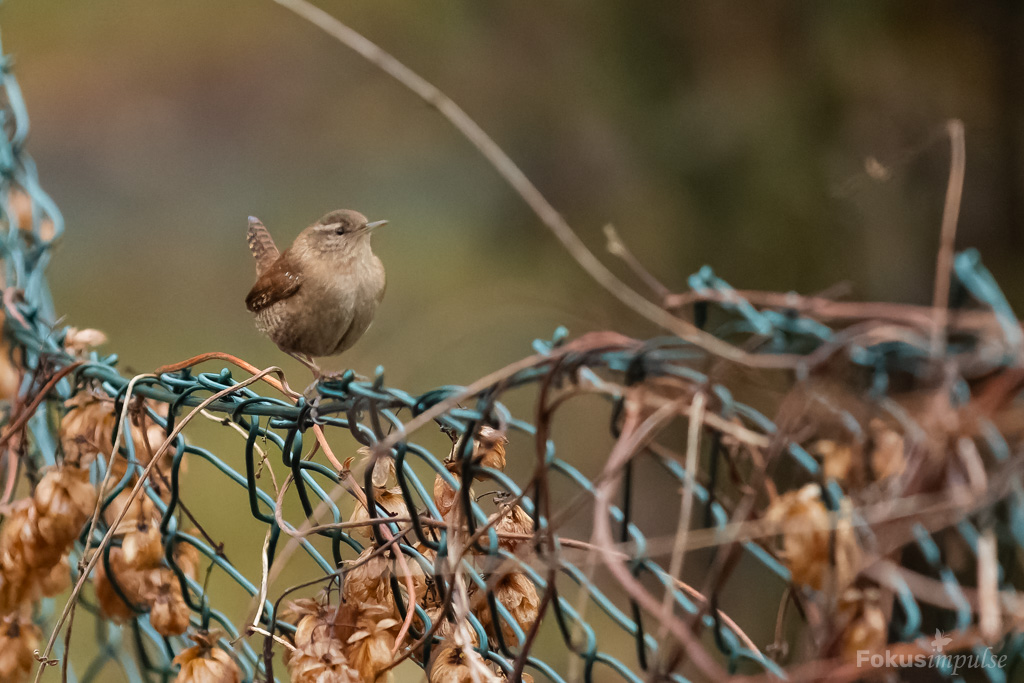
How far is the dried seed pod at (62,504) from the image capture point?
839 mm

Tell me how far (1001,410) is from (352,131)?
404 cm

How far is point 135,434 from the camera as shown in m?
0.93

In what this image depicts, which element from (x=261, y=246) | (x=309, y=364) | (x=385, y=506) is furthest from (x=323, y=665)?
(x=261, y=246)

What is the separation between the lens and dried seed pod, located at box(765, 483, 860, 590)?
409 millimetres

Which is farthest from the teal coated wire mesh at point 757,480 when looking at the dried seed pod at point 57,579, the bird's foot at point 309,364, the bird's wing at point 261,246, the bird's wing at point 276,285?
the bird's wing at point 261,246

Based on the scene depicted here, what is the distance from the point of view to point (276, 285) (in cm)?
139

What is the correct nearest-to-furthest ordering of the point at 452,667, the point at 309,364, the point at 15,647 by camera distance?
the point at 452,667
the point at 15,647
the point at 309,364

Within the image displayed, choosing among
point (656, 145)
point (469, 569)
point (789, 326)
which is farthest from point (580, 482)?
point (656, 145)

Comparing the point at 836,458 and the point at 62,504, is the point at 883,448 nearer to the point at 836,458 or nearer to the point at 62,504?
the point at 836,458

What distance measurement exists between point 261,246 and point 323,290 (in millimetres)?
579

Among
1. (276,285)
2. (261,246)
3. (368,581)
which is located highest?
(261,246)

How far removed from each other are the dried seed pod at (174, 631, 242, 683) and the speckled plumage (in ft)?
2.16

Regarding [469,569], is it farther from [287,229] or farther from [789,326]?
[287,229]

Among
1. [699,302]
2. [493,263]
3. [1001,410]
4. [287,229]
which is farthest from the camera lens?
[287,229]
